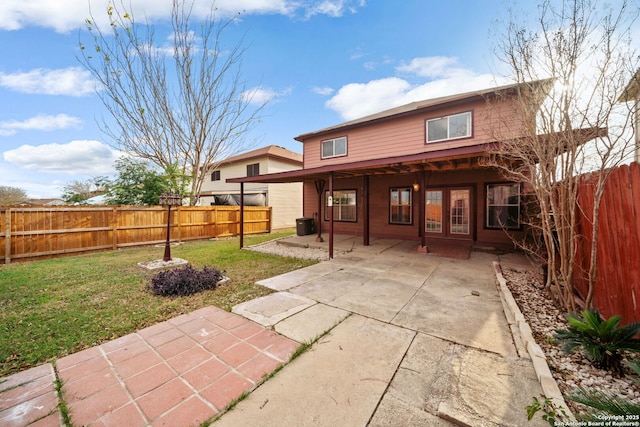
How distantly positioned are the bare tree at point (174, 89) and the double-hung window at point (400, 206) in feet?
30.5

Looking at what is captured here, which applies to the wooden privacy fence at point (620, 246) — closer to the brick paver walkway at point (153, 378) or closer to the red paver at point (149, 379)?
the brick paver walkway at point (153, 378)

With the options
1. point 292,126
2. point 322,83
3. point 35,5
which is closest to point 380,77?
point 322,83

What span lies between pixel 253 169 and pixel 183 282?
45.1 feet

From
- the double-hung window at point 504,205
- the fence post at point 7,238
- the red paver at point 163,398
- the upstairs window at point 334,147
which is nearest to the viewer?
the red paver at point 163,398

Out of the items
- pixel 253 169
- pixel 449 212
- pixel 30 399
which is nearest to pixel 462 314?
pixel 30 399

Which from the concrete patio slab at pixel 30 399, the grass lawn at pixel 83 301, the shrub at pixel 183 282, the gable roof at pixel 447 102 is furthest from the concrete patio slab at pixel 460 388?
the shrub at pixel 183 282

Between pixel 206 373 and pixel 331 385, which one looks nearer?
pixel 331 385

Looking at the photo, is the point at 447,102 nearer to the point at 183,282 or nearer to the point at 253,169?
the point at 183,282

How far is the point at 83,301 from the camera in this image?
3.90 meters

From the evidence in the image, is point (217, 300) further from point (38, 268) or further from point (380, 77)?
point (380, 77)

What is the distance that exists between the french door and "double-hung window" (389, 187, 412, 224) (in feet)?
2.44

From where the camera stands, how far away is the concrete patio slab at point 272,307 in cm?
322

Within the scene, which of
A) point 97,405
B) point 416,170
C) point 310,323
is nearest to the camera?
point 97,405

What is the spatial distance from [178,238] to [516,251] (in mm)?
12685
